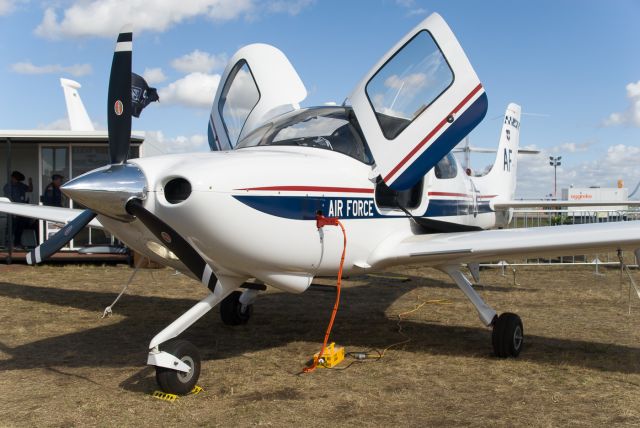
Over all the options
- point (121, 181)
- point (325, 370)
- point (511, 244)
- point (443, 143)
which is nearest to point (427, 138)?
point (443, 143)

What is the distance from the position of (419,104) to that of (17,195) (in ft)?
36.2

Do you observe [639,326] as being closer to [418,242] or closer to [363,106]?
[418,242]

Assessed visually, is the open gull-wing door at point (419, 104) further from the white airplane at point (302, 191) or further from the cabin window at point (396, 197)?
the cabin window at point (396, 197)

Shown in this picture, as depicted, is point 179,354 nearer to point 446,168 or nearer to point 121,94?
point 121,94

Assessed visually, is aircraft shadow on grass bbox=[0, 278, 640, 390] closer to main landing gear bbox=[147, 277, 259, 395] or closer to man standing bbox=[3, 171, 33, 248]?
main landing gear bbox=[147, 277, 259, 395]

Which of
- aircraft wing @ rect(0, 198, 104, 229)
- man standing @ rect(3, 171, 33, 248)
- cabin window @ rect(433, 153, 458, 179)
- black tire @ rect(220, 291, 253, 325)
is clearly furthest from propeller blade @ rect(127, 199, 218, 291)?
man standing @ rect(3, 171, 33, 248)

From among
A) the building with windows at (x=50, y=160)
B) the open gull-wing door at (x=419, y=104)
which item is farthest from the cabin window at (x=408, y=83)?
the building with windows at (x=50, y=160)

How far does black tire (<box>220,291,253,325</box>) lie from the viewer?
7.12 metres

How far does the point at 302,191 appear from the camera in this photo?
188 inches

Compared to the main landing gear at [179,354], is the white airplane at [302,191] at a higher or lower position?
higher

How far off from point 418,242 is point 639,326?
11.1 ft

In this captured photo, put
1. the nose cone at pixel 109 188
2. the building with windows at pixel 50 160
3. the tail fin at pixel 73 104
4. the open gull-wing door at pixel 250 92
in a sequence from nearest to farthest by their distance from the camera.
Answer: the nose cone at pixel 109 188 < the open gull-wing door at pixel 250 92 < the building with windows at pixel 50 160 < the tail fin at pixel 73 104

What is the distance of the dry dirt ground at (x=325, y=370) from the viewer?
418cm

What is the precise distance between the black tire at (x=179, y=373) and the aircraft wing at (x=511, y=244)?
1.83 metres
